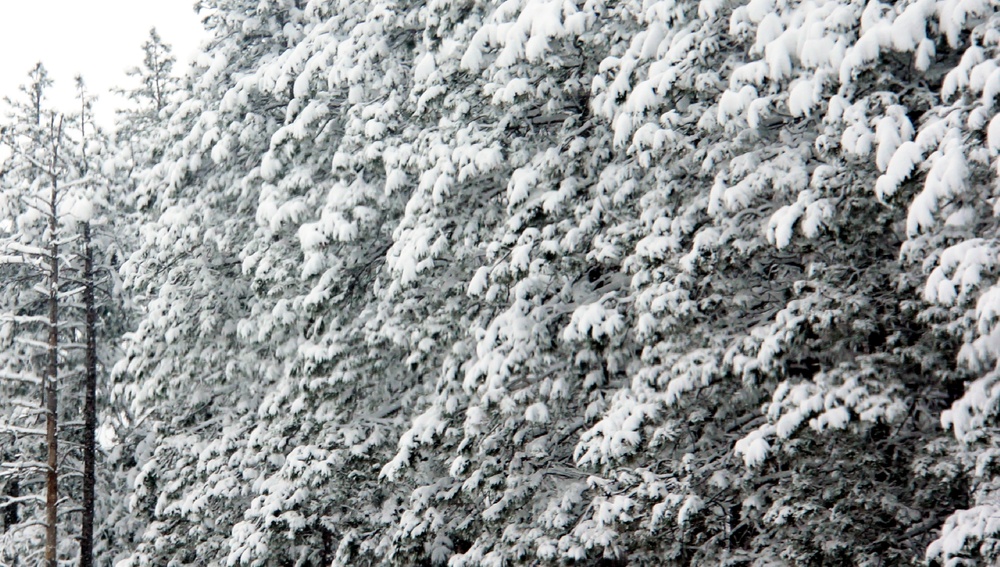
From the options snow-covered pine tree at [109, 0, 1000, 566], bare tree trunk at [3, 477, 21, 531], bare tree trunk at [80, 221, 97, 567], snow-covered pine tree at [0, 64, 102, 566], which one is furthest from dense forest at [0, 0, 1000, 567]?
bare tree trunk at [3, 477, 21, 531]

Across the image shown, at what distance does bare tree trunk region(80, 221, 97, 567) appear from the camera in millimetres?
19125

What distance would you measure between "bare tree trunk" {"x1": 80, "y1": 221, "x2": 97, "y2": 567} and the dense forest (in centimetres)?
41

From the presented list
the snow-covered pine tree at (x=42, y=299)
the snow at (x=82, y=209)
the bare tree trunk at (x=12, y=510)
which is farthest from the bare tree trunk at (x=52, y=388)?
the bare tree trunk at (x=12, y=510)

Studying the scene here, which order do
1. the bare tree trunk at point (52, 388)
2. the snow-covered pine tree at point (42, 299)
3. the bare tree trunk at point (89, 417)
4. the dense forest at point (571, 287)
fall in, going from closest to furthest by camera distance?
the dense forest at point (571, 287)
the bare tree trunk at point (52, 388)
the snow-covered pine tree at point (42, 299)
the bare tree trunk at point (89, 417)

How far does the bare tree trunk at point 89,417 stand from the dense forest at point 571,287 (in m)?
0.41

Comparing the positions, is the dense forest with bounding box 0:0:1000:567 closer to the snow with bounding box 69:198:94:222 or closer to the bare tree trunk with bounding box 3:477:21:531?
the snow with bounding box 69:198:94:222

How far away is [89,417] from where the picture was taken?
65.3ft

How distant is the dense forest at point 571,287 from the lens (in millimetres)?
7848

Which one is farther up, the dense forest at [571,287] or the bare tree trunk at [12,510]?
the dense forest at [571,287]

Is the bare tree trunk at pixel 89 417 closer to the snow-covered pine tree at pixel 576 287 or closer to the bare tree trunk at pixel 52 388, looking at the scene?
the bare tree trunk at pixel 52 388

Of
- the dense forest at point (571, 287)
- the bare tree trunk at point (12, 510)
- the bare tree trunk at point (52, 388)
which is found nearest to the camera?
the dense forest at point (571, 287)

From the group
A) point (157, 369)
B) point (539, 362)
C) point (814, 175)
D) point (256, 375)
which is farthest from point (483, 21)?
point (157, 369)

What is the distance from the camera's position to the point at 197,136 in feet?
52.9

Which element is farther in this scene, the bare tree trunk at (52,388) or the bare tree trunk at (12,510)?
the bare tree trunk at (12,510)
